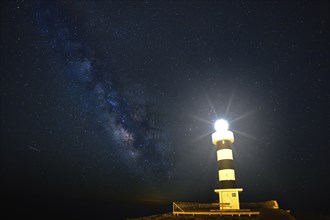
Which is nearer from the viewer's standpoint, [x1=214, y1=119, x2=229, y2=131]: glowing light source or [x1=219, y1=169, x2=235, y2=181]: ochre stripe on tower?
[x1=219, y1=169, x2=235, y2=181]: ochre stripe on tower

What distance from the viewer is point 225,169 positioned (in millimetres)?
24906

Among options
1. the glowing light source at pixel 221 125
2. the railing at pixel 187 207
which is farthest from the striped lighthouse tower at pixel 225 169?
the railing at pixel 187 207

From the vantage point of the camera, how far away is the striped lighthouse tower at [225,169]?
24.2m

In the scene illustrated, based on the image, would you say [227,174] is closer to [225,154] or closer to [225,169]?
[225,169]

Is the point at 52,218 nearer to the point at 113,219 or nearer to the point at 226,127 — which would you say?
the point at 113,219

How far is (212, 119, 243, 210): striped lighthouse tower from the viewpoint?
24.2 meters

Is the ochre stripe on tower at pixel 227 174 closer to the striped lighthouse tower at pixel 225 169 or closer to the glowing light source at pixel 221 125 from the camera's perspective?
the striped lighthouse tower at pixel 225 169

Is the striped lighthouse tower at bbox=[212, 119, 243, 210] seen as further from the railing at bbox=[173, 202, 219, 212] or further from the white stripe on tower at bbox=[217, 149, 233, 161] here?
the railing at bbox=[173, 202, 219, 212]

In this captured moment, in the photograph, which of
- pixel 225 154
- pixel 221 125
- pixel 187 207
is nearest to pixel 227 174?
pixel 225 154

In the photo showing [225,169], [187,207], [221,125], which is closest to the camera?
[225,169]

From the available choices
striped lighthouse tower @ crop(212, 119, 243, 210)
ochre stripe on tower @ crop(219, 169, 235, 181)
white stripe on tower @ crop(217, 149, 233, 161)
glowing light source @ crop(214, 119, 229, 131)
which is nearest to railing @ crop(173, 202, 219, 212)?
striped lighthouse tower @ crop(212, 119, 243, 210)

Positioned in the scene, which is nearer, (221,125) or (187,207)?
(187,207)

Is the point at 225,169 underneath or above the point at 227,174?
above

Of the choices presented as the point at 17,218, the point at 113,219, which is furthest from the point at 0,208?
the point at 113,219
